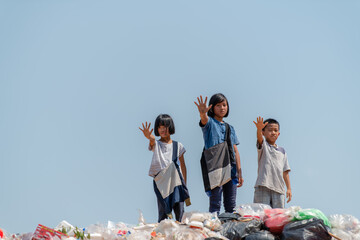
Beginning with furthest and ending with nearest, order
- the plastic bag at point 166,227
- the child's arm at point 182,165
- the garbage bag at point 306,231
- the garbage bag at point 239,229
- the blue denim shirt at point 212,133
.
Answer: the child's arm at point 182,165 → the blue denim shirt at point 212,133 → the plastic bag at point 166,227 → the garbage bag at point 239,229 → the garbage bag at point 306,231

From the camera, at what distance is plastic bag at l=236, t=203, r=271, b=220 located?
8.09 m

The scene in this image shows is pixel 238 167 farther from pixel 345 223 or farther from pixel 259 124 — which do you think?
pixel 345 223

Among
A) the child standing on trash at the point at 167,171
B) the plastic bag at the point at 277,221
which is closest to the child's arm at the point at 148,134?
the child standing on trash at the point at 167,171

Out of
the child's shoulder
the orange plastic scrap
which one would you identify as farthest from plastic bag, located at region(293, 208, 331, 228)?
the orange plastic scrap

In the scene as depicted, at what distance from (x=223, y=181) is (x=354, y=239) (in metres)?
2.12

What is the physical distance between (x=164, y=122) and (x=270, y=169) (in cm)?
181

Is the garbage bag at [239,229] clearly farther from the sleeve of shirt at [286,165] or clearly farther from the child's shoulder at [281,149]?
the child's shoulder at [281,149]

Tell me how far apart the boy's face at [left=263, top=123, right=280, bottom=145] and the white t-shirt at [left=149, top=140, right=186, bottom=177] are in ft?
4.68

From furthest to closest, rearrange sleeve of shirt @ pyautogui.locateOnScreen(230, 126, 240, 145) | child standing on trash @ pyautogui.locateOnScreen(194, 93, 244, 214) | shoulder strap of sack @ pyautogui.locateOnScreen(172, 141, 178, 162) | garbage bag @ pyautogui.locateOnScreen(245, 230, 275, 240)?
shoulder strap of sack @ pyautogui.locateOnScreen(172, 141, 178, 162), sleeve of shirt @ pyautogui.locateOnScreen(230, 126, 240, 145), child standing on trash @ pyautogui.locateOnScreen(194, 93, 244, 214), garbage bag @ pyautogui.locateOnScreen(245, 230, 275, 240)

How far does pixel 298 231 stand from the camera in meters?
7.25

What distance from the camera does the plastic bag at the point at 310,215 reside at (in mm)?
7613

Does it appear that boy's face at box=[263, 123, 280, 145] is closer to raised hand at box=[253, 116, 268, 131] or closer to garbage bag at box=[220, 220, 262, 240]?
raised hand at box=[253, 116, 268, 131]

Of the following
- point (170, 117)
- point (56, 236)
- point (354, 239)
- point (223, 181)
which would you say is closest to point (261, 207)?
point (223, 181)

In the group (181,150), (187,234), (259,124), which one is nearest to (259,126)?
(259,124)
